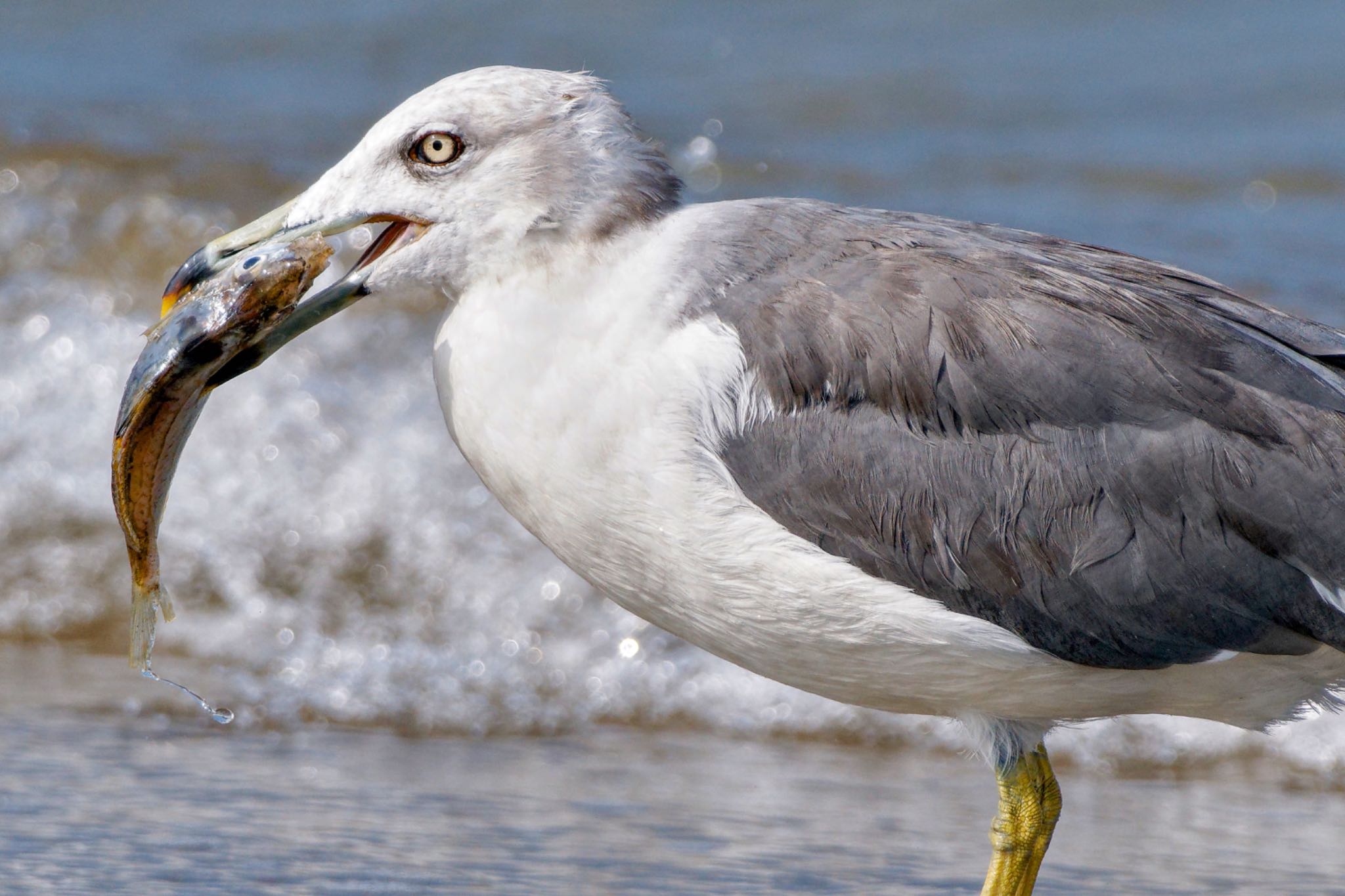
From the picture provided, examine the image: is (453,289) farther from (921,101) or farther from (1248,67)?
(1248,67)

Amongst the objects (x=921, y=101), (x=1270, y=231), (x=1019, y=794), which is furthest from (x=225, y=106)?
(x=1019, y=794)

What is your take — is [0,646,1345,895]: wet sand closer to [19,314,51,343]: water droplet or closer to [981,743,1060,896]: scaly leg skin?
[981,743,1060,896]: scaly leg skin

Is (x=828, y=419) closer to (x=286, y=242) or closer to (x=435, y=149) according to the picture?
(x=435, y=149)

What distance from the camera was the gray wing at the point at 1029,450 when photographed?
11.3 ft

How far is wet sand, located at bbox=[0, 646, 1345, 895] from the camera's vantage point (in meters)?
4.30

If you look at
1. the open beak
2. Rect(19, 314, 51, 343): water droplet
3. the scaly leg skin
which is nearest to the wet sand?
the scaly leg skin

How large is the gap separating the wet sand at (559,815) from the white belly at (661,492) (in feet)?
3.23

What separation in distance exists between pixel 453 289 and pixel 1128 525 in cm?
134

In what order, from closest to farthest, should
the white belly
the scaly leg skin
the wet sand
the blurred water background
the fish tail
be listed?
the white belly → the fish tail → the scaly leg skin → the wet sand → the blurred water background

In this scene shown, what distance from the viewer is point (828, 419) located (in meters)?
3.47

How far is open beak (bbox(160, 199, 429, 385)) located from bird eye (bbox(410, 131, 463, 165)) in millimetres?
114

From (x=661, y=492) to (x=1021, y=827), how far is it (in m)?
1.17

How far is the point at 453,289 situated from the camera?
11.6 ft

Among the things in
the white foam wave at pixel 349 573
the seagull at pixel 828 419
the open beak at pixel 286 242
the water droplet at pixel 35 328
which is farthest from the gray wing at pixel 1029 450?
the water droplet at pixel 35 328
